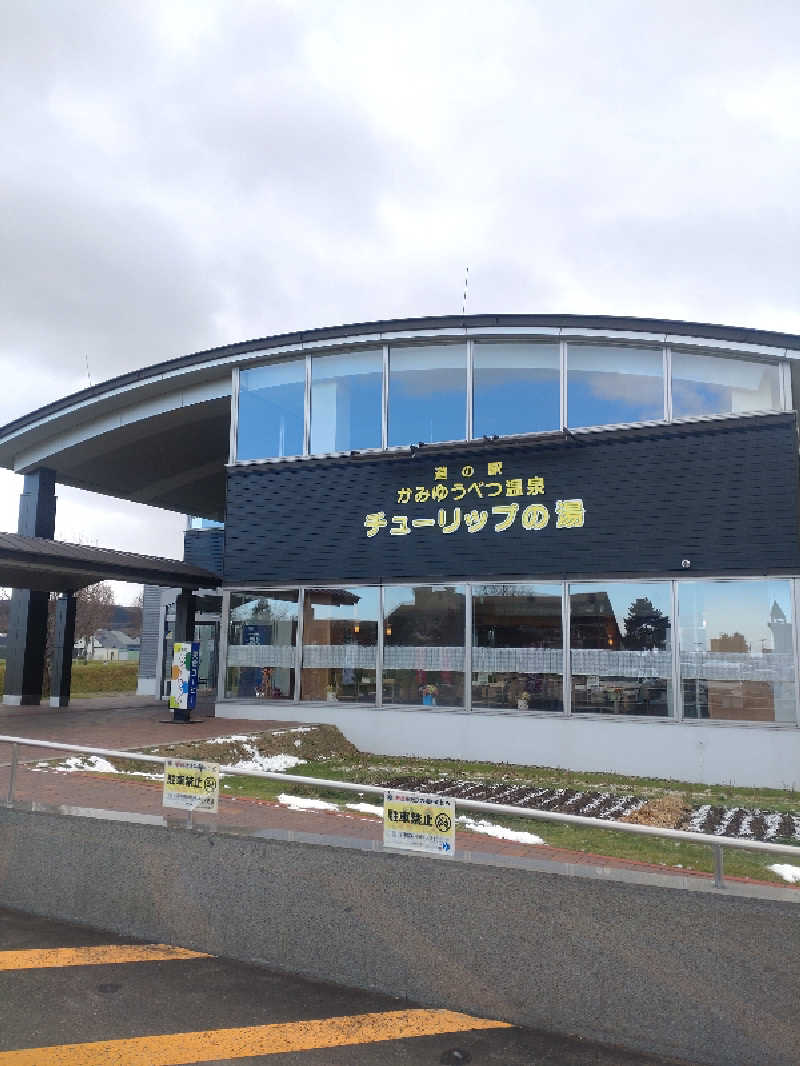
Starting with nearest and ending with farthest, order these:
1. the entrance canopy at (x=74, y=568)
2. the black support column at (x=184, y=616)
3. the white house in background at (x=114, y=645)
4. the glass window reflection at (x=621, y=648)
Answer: the glass window reflection at (x=621, y=648) < the entrance canopy at (x=74, y=568) < the black support column at (x=184, y=616) < the white house in background at (x=114, y=645)

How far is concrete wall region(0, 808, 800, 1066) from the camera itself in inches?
160

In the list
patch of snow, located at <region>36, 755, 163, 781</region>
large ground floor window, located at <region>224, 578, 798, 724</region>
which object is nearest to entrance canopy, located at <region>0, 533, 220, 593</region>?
large ground floor window, located at <region>224, 578, 798, 724</region>

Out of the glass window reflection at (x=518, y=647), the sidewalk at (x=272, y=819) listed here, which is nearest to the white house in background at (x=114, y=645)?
the glass window reflection at (x=518, y=647)

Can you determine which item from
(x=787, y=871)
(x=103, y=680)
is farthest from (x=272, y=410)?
(x=103, y=680)

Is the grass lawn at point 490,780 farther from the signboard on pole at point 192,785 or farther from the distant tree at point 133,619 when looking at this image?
the distant tree at point 133,619

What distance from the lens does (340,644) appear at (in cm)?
1602

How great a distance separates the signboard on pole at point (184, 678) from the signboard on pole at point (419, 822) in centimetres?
1165

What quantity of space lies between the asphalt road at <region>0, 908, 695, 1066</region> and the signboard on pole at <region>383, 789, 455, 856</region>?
2.77 feet

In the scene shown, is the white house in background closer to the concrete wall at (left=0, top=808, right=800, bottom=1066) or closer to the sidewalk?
the sidewalk

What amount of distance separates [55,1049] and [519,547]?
11590 millimetres

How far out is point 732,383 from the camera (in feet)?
46.3

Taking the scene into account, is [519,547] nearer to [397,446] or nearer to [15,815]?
[397,446]

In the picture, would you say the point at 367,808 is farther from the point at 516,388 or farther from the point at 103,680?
the point at 103,680

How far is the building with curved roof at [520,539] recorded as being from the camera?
1336cm
